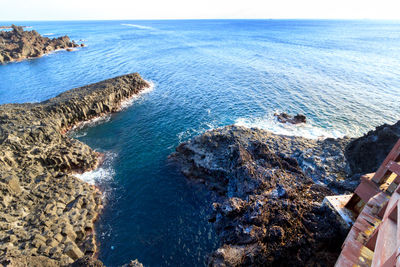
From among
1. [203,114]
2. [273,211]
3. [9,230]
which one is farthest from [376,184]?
[203,114]

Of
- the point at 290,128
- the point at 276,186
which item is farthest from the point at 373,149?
the point at 276,186

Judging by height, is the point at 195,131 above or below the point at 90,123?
above

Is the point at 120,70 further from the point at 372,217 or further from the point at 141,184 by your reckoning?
the point at 372,217

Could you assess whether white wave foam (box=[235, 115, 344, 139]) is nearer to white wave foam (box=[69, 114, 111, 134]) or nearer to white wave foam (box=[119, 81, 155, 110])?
white wave foam (box=[119, 81, 155, 110])

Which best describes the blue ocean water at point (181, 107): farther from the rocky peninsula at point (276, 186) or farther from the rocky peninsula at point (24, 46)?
the rocky peninsula at point (24, 46)

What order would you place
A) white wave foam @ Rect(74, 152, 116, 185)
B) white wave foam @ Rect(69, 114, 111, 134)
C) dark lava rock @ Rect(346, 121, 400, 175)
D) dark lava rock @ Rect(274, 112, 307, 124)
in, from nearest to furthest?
dark lava rock @ Rect(346, 121, 400, 175), white wave foam @ Rect(74, 152, 116, 185), white wave foam @ Rect(69, 114, 111, 134), dark lava rock @ Rect(274, 112, 307, 124)

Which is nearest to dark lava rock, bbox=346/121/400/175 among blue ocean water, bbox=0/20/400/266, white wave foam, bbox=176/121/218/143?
blue ocean water, bbox=0/20/400/266

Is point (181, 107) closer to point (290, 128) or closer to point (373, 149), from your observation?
point (290, 128)
